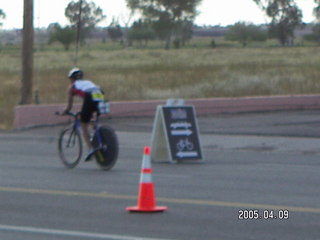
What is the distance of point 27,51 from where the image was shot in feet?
76.0

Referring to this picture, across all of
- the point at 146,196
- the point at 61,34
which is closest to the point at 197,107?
the point at 146,196

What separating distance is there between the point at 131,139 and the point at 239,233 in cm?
1114

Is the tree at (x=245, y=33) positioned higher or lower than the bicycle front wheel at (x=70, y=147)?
higher

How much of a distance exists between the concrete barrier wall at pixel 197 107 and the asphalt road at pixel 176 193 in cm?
274

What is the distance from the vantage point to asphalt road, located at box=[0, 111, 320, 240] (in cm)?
838

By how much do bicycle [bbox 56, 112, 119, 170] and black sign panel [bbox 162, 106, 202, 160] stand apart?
1632 millimetres

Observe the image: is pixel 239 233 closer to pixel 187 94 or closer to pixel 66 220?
pixel 66 220

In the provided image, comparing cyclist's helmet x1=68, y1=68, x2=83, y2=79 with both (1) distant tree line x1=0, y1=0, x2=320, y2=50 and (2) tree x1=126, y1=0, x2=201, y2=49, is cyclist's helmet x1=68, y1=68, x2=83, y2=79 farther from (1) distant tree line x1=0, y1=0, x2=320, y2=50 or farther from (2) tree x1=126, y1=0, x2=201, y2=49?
(2) tree x1=126, y1=0, x2=201, y2=49

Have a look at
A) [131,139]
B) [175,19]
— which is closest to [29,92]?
[131,139]

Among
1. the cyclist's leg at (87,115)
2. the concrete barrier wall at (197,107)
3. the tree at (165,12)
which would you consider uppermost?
the tree at (165,12)

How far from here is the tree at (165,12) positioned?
269 feet

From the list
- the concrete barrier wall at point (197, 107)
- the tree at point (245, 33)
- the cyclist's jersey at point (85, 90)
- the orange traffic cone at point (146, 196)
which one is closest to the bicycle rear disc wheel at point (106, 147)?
the cyclist's jersey at point (85, 90)

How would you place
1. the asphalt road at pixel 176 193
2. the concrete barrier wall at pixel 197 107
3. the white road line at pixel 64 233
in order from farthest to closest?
the concrete barrier wall at pixel 197 107 < the asphalt road at pixel 176 193 < the white road line at pixel 64 233

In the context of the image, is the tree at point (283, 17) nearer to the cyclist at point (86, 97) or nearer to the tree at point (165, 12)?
the tree at point (165, 12)
